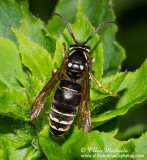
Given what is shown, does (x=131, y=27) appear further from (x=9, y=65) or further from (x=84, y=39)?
(x=9, y=65)

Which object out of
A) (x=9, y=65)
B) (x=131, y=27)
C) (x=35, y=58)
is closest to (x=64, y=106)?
(x=35, y=58)

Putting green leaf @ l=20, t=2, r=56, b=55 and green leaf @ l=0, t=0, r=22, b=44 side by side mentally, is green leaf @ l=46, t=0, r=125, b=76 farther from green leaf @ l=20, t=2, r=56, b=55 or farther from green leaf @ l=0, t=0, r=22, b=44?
green leaf @ l=20, t=2, r=56, b=55

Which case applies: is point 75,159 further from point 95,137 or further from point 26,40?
point 26,40

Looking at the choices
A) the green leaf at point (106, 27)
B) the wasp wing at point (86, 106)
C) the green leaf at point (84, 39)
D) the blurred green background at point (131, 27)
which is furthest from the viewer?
the blurred green background at point (131, 27)

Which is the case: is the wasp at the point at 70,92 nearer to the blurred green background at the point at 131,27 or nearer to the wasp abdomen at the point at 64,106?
the wasp abdomen at the point at 64,106

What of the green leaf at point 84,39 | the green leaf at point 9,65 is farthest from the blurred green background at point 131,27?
the green leaf at point 9,65

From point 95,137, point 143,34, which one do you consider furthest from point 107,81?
point 143,34
